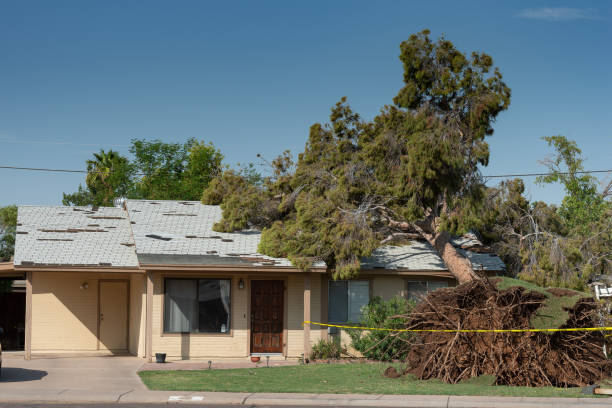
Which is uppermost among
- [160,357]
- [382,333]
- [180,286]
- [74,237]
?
[74,237]

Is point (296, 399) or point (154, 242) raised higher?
point (154, 242)

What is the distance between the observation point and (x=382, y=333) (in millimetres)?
19516

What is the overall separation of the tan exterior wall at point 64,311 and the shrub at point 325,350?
670 cm

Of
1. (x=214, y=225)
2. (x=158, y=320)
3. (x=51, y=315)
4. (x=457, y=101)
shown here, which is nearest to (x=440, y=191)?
(x=457, y=101)

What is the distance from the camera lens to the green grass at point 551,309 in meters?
14.4

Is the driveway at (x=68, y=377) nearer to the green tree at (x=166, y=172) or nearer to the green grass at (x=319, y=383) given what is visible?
the green grass at (x=319, y=383)

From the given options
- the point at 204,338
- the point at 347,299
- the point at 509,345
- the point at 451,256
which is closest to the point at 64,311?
the point at 204,338

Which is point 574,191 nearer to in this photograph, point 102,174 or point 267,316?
point 267,316

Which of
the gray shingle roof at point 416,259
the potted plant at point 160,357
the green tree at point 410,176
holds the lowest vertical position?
the potted plant at point 160,357

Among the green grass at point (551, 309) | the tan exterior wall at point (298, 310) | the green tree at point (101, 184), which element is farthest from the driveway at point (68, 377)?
the green tree at point (101, 184)

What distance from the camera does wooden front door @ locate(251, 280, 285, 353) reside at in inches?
811

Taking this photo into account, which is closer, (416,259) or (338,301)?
(338,301)

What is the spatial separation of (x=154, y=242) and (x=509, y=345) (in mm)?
10116

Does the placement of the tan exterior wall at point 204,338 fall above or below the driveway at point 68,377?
above
